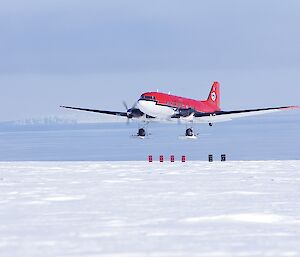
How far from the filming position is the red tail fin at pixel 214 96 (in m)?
88.1

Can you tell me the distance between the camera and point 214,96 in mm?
89188

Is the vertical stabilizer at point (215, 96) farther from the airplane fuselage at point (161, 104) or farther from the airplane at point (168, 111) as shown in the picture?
the airplane fuselage at point (161, 104)

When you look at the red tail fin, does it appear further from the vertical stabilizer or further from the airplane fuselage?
the airplane fuselage

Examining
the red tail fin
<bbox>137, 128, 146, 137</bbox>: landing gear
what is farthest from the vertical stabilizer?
<bbox>137, 128, 146, 137</bbox>: landing gear
